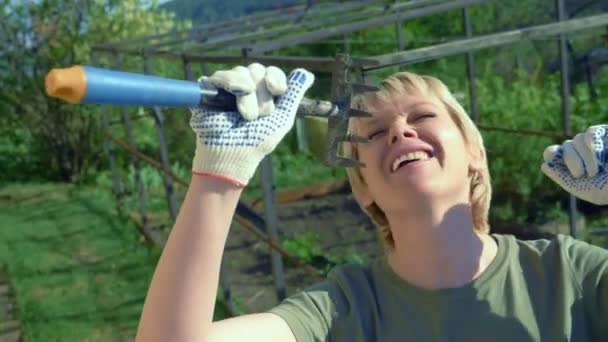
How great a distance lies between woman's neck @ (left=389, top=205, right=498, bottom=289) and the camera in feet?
5.27

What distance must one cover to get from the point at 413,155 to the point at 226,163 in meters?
0.42

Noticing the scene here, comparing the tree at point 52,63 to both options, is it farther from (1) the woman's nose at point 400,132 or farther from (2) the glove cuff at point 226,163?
(2) the glove cuff at point 226,163

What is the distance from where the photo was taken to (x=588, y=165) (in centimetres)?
154

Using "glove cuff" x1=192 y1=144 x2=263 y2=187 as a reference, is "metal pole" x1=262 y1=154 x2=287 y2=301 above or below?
below

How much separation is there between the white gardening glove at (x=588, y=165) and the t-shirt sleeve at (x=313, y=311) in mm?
489

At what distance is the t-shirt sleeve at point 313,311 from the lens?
1542 mm

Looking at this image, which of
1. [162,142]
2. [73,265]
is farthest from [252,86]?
[73,265]

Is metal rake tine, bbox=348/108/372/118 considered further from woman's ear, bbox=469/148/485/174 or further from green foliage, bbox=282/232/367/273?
green foliage, bbox=282/232/367/273

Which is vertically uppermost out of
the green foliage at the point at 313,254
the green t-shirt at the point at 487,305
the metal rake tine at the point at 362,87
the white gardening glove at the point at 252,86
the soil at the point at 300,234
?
the white gardening glove at the point at 252,86

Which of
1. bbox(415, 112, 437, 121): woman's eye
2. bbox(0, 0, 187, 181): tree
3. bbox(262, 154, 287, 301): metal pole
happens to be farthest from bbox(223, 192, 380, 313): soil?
bbox(415, 112, 437, 121): woman's eye

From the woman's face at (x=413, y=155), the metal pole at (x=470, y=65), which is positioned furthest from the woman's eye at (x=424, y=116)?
the metal pole at (x=470, y=65)

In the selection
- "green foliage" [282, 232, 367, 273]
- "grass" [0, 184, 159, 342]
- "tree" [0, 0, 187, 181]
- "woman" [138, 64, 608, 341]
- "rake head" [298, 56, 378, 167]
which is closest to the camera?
"woman" [138, 64, 608, 341]

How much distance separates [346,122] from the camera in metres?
1.64

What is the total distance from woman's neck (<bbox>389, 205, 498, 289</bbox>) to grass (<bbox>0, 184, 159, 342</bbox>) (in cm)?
327
